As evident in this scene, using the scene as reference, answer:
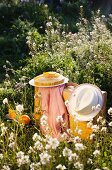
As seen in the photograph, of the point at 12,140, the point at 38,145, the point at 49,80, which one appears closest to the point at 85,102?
the point at 49,80

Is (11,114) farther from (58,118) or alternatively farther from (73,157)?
(73,157)

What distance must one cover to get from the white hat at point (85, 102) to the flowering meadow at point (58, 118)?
11cm

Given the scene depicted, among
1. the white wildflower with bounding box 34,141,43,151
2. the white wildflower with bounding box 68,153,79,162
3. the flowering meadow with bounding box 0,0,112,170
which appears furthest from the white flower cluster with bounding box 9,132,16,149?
the white wildflower with bounding box 68,153,79,162

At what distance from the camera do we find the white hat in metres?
4.95

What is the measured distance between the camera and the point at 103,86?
5773mm

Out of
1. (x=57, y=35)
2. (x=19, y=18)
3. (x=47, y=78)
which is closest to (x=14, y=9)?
(x=19, y=18)

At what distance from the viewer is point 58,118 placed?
452 cm

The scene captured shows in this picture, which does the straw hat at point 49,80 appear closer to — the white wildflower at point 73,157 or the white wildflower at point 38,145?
the white wildflower at point 38,145

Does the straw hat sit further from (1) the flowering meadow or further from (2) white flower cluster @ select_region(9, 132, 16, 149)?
(2) white flower cluster @ select_region(9, 132, 16, 149)

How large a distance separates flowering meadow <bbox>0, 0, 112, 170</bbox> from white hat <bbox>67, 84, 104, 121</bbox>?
112 millimetres

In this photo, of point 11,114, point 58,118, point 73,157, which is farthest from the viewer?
point 11,114

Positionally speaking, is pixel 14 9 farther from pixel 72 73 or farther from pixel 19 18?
pixel 72 73

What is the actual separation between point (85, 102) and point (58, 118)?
20.6 inches

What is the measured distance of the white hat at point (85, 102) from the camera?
16.2 ft
